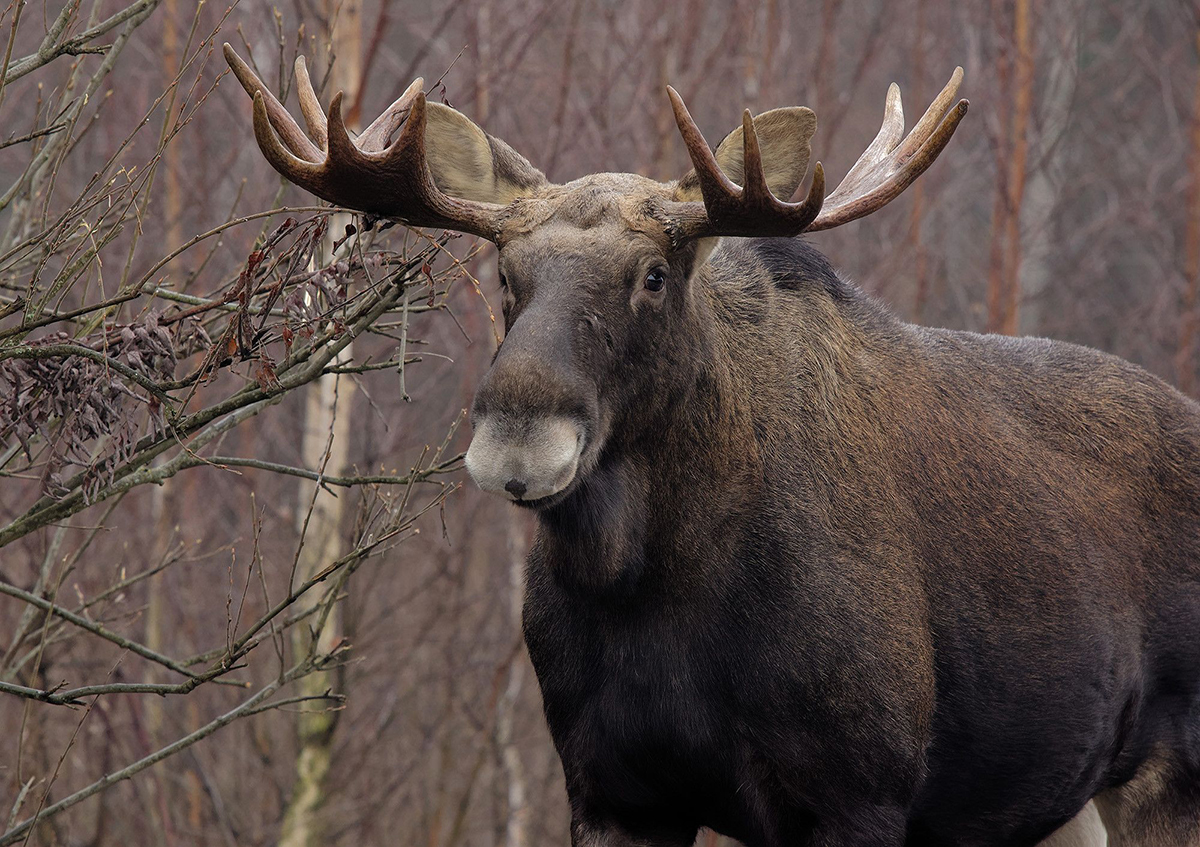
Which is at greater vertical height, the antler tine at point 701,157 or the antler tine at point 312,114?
the antler tine at point 312,114

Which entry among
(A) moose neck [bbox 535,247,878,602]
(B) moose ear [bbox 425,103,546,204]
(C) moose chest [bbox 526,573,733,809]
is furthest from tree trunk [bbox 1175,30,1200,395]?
(C) moose chest [bbox 526,573,733,809]

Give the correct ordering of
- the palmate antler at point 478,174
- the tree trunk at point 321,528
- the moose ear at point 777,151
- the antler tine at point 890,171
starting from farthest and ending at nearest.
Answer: the tree trunk at point 321,528 < the moose ear at point 777,151 < the antler tine at point 890,171 < the palmate antler at point 478,174

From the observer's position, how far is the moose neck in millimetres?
3883

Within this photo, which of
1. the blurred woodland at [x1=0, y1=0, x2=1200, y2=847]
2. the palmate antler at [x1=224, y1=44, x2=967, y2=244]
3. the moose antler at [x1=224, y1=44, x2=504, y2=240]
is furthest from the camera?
the blurred woodland at [x1=0, y1=0, x2=1200, y2=847]

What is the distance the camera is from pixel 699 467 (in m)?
3.99

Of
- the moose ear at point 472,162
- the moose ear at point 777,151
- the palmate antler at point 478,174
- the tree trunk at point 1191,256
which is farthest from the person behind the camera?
the tree trunk at point 1191,256

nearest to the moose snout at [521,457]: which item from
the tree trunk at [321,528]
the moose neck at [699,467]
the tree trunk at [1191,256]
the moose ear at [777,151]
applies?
the moose neck at [699,467]

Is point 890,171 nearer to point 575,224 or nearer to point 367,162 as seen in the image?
point 575,224

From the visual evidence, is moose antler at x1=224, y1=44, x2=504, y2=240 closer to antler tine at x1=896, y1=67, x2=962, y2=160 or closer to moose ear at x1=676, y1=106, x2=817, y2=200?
moose ear at x1=676, y1=106, x2=817, y2=200

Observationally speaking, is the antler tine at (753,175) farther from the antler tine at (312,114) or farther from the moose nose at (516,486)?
the antler tine at (312,114)

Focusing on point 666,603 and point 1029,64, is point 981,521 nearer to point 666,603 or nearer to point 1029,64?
point 666,603

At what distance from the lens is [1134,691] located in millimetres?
4762

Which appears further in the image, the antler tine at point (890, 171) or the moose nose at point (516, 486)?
the antler tine at point (890, 171)

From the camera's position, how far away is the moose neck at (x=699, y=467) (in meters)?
3.88
